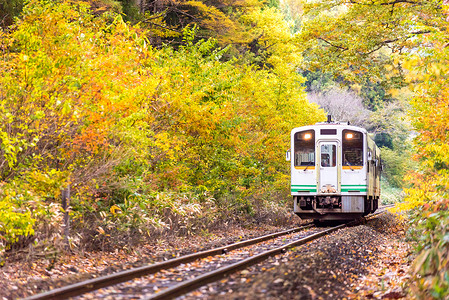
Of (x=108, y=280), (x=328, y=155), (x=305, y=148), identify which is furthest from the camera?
(x=305, y=148)

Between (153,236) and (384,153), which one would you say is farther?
(384,153)

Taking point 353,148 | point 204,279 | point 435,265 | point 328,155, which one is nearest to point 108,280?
point 204,279

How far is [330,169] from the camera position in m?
16.1

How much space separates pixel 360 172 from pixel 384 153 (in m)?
34.7

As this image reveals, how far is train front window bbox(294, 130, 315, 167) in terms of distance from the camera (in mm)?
16359

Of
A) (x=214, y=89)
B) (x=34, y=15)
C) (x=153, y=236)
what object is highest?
(x=34, y=15)

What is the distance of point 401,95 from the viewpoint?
5188 cm

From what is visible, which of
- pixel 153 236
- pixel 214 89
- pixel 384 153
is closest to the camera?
pixel 153 236

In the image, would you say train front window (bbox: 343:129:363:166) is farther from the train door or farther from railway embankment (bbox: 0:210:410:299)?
railway embankment (bbox: 0:210:410:299)

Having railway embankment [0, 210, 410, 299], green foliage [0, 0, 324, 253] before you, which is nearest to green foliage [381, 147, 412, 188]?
green foliage [0, 0, 324, 253]

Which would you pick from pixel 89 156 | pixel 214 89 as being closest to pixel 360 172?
pixel 214 89

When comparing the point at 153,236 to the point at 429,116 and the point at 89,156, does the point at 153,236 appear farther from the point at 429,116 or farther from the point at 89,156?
the point at 429,116

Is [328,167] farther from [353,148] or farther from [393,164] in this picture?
[393,164]

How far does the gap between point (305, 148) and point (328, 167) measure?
0.91 m
